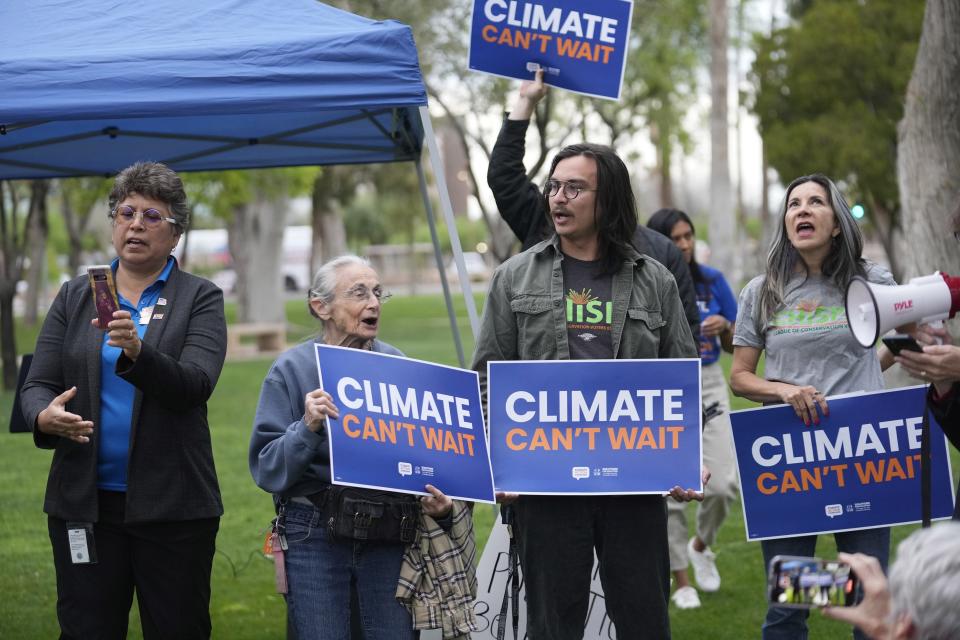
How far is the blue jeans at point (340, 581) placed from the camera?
4.11 m

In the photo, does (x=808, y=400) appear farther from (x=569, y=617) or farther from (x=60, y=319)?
(x=60, y=319)

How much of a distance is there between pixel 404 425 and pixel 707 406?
3005mm

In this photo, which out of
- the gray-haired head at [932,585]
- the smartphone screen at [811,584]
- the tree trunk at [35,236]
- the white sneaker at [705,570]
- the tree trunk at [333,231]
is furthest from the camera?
the tree trunk at [333,231]

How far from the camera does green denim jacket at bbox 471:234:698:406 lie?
13.2ft

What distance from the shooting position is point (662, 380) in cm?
398

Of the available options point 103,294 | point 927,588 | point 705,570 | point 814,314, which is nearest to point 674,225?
point 705,570

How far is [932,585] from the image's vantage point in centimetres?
216

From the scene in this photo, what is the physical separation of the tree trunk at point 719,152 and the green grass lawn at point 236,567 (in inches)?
502

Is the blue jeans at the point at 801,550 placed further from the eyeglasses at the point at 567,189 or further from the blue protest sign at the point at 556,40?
the blue protest sign at the point at 556,40

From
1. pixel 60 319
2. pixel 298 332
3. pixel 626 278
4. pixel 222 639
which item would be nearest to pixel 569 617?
pixel 626 278

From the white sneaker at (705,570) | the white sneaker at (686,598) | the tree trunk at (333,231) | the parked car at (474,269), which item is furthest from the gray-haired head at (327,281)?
the parked car at (474,269)

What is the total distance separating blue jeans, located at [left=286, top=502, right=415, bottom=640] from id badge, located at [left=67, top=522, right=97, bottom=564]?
681 mm

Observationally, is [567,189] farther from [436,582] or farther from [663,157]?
[663,157]

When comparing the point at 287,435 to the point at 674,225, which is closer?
the point at 287,435
